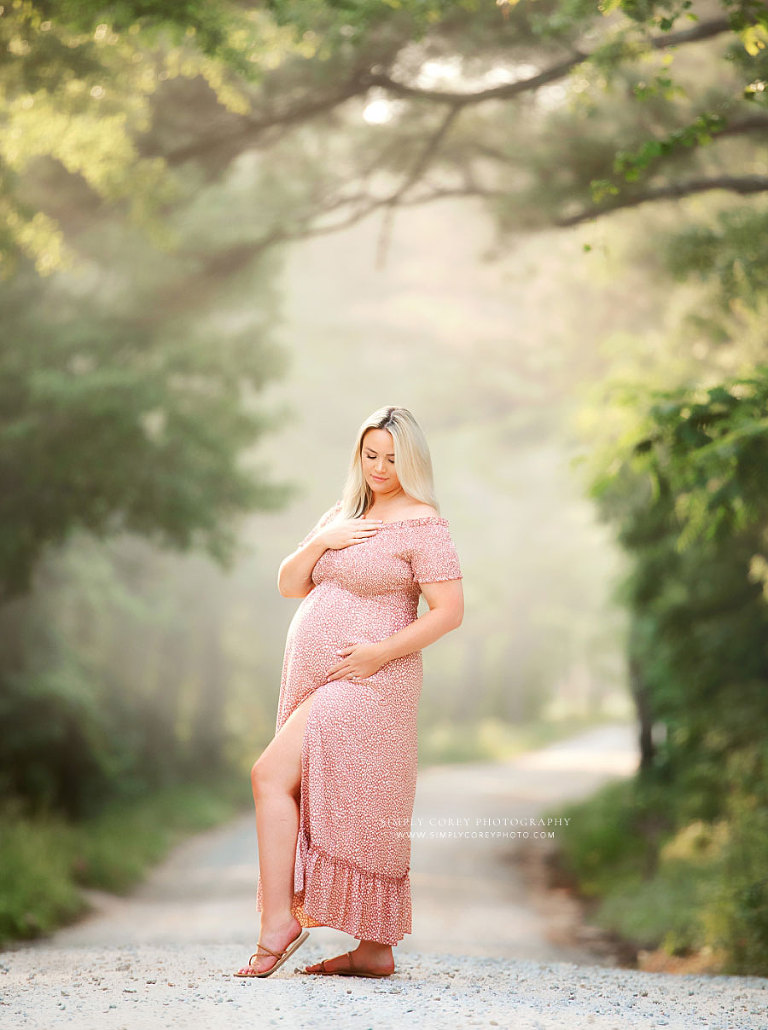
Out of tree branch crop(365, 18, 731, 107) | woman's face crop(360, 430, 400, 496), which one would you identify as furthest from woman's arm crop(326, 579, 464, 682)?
tree branch crop(365, 18, 731, 107)

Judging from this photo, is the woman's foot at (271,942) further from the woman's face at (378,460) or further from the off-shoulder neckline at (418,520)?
the woman's face at (378,460)

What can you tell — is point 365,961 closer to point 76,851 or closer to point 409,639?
point 409,639

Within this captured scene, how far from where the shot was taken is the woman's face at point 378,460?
13.8 feet

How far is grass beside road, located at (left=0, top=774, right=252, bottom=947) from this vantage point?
859 cm

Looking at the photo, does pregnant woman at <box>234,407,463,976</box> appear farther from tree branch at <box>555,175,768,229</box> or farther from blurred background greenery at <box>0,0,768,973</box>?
tree branch at <box>555,175,768,229</box>

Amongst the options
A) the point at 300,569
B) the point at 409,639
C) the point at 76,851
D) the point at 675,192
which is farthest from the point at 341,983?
the point at 76,851

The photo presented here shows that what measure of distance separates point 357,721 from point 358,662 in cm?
24

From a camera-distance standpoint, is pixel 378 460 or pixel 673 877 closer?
pixel 378 460

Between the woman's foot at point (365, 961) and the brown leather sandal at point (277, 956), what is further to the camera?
the woman's foot at point (365, 961)

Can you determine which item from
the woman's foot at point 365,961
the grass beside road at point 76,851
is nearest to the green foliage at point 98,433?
the grass beside road at point 76,851

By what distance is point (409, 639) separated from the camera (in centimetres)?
398

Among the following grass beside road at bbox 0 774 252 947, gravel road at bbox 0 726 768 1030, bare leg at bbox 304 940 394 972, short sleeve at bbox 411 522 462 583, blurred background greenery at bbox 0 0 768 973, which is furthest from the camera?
grass beside road at bbox 0 774 252 947

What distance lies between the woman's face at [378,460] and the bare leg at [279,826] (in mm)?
927

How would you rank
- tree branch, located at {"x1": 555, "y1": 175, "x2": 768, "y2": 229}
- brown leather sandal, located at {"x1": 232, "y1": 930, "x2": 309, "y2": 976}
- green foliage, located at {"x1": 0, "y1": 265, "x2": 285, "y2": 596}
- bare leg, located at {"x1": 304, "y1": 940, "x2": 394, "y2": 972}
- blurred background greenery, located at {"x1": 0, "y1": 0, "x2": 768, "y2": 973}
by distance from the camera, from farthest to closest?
green foliage, located at {"x1": 0, "y1": 265, "x2": 285, "y2": 596} → tree branch, located at {"x1": 555, "y1": 175, "x2": 768, "y2": 229} → blurred background greenery, located at {"x1": 0, "y1": 0, "x2": 768, "y2": 973} → bare leg, located at {"x1": 304, "y1": 940, "x2": 394, "y2": 972} → brown leather sandal, located at {"x1": 232, "y1": 930, "x2": 309, "y2": 976}
